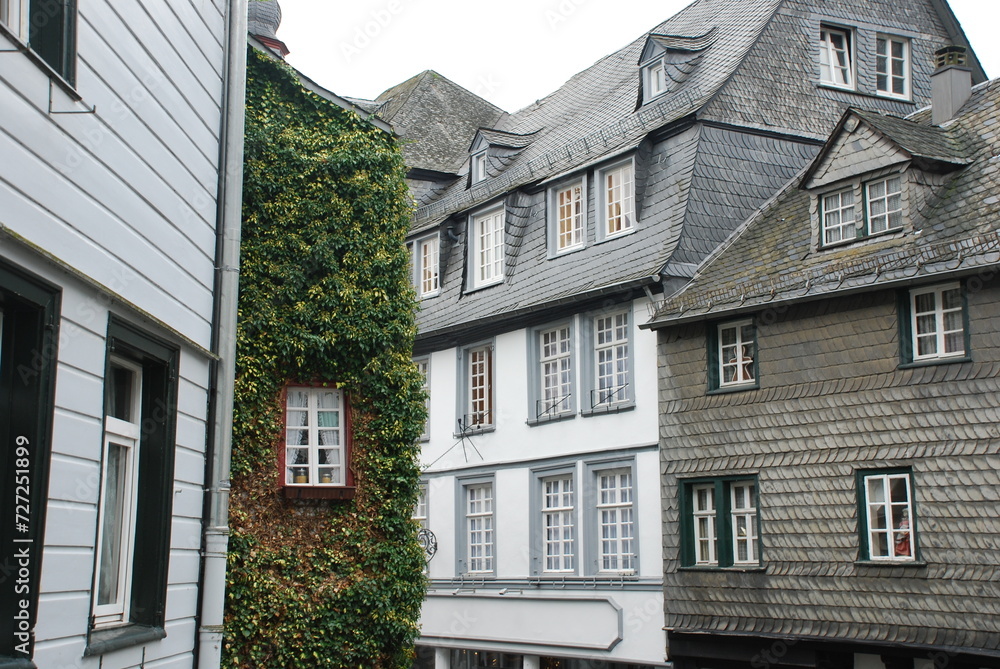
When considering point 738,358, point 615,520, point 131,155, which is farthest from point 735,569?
point 131,155

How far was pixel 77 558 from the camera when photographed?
5965 millimetres

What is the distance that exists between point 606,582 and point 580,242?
654 cm

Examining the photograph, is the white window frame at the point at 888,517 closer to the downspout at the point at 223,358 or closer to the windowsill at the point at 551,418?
the windowsill at the point at 551,418

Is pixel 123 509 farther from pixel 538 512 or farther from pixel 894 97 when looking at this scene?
pixel 894 97

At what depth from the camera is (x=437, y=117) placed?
3453cm

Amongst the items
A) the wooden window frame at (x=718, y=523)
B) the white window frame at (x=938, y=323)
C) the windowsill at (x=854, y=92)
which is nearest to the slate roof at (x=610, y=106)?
the windowsill at (x=854, y=92)

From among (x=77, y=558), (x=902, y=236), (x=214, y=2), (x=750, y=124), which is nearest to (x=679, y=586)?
(x=902, y=236)

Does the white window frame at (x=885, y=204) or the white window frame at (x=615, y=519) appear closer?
the white window frame at (x=885, y=204)

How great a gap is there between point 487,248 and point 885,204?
10298mm

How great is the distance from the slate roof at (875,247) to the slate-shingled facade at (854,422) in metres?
0.04

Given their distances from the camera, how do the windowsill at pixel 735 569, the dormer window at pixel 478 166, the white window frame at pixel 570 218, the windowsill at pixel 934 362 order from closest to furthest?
the windowsill at pixel 934 362 < the windowsill at pixel 735 569 < the white window frame at pixel 570 218 < the dormer window at pixel 478 166

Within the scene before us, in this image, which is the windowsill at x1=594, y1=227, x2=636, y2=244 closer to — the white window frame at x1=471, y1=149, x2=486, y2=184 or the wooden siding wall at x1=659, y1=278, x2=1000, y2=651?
the wooden siding wall at x1=659, y1=278, x2=1000, y2=651

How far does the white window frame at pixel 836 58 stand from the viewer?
2427cm

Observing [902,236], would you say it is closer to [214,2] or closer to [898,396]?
[898,396]
